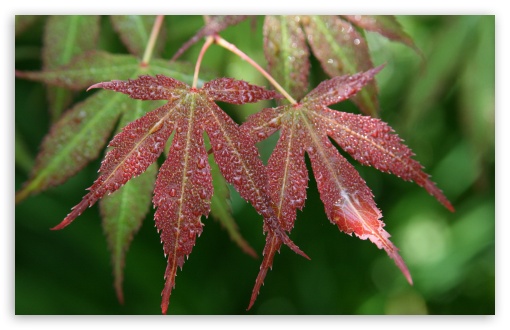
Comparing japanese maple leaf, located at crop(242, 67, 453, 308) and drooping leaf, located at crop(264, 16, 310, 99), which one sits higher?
drooping leaf, located at crop(264, 16, 310, 99)

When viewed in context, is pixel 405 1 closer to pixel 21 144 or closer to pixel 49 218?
pixel 21 144

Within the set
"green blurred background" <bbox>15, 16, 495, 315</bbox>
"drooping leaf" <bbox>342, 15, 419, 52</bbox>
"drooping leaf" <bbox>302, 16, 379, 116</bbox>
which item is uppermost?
"drooping leaf" <bbox>342, 15, 419, 52</bbox>

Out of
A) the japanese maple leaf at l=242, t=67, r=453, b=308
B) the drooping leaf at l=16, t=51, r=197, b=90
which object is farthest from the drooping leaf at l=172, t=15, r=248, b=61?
the japanese maple leaf at l=242, t=67, r=453, b=308

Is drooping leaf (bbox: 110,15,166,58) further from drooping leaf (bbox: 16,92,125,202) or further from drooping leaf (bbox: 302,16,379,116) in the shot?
drooping leaf (bbox: 302,16,379,116)

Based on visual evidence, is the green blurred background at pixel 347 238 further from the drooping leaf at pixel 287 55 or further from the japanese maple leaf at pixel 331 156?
the japanese maple leaf at pixel 331 156

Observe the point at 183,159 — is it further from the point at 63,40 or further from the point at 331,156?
the point at 63,40

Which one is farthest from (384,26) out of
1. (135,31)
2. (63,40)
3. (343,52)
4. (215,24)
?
(63,40)
